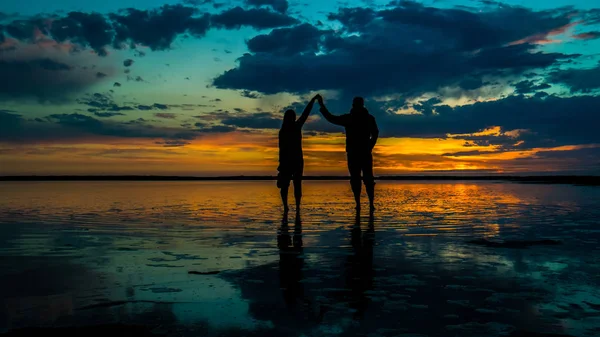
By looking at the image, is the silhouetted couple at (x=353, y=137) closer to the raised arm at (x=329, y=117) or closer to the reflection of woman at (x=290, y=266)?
the raised arm at (x=329, y=117)

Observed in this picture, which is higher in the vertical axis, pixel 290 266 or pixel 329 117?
pixel 329 117

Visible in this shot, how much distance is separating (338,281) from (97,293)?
2242 millimetres

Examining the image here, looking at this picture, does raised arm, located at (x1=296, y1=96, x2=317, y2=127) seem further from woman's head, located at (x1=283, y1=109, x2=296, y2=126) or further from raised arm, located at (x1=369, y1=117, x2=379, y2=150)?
raised arm, located at (x1=369, y1=117, x2=379, y2=150)

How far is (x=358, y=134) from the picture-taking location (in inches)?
554

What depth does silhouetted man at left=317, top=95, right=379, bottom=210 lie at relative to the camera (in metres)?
14.0

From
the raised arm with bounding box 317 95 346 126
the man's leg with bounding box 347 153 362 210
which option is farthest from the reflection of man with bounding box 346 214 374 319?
the raised arm with bounding box 317 95 346 126

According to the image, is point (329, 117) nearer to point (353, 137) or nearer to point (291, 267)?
point (353, 137)

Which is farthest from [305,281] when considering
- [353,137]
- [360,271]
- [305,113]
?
[305,113]

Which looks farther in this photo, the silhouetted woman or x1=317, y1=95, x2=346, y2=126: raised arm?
the silhouetted woman

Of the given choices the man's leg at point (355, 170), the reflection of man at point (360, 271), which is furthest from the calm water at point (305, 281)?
the man's leg at point (355, 170)

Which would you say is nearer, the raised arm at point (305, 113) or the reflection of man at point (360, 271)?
the reflection of man at point (360, 271)

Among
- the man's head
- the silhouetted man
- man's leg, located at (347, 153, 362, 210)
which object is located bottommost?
man's leg, located at (347, 153, 362, 210)

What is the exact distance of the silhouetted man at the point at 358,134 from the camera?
14.0 metres

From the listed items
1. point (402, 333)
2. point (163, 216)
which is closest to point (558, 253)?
point (402, 333)
